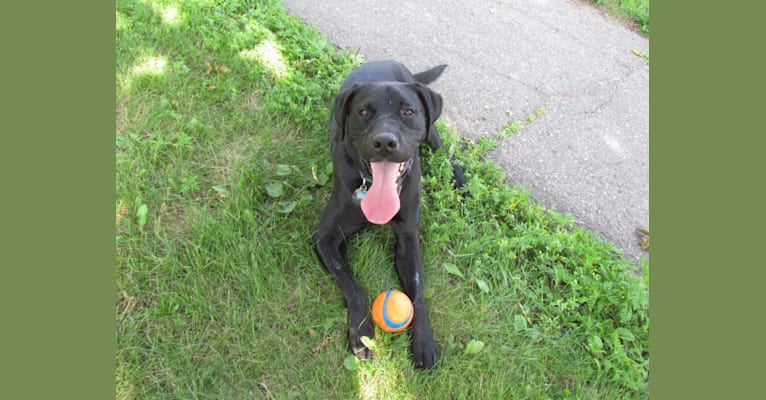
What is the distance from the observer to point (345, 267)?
306 centimetres

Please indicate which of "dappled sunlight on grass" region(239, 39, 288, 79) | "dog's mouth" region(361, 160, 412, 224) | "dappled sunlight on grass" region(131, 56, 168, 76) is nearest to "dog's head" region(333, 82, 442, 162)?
"dog's mouth" region(361, 160, 412, 224)

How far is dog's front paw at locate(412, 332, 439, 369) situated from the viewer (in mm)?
2768

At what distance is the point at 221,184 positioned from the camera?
349cm

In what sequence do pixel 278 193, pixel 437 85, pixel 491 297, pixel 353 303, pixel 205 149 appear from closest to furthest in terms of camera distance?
pixel 353 303 < pixel 491 297 < pixel 278 193 < pixel 205 149 < pixel 437 85

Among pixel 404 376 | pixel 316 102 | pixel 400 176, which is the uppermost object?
pixel 400 176

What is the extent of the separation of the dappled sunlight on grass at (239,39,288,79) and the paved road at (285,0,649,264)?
76 centimetres

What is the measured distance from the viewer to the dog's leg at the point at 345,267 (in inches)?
110

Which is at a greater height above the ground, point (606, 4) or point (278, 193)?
point (606, 4)

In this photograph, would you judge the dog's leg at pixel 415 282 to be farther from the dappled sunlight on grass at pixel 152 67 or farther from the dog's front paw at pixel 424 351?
the dappled sunlight on grass at pixel 152 67

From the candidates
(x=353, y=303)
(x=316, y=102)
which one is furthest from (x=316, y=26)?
(x=353, y=303)

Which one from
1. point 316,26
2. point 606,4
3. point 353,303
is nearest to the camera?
point 353,303

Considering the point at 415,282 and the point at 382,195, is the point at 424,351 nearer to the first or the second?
the point at 415,282

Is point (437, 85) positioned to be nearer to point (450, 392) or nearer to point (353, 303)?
point (353, 303)

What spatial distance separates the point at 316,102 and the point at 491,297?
2.20 metres
